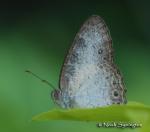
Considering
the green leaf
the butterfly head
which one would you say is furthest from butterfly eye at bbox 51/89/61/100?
the green leaf

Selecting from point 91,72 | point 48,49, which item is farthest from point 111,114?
point 48,49

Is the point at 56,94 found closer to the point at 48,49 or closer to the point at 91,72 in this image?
the point at 91,72

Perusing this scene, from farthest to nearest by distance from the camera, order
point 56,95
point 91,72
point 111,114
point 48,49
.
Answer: point 48,49, point 56,95, point 91,72, point 111,114

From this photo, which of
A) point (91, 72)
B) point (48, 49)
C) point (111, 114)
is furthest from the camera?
point (48, 49)

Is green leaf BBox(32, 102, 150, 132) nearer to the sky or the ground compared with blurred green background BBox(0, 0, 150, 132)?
nearer to the ground

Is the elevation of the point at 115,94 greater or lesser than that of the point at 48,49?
lesser

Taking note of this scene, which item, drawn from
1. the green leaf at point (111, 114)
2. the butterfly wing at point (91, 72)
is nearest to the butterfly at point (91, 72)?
the butterfly wing at point (91, 72)

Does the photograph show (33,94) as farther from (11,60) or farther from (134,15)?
(134,15)

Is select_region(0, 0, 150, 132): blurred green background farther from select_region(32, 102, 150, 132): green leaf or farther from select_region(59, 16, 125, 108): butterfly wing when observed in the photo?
select_region(32, 102, 150, 132): green leaf
